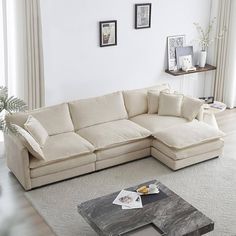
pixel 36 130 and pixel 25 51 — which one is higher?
pixel 25 51

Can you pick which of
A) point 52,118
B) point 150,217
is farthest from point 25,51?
point 150,217

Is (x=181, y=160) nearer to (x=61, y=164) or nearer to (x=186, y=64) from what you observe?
(x=61, y=164)

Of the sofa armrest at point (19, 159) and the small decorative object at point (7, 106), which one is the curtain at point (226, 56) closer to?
the small decorative object at point (7, 106)

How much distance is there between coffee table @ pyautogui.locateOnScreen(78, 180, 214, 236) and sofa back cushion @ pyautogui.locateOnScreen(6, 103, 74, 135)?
1.52 meters

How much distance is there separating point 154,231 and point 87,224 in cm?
83

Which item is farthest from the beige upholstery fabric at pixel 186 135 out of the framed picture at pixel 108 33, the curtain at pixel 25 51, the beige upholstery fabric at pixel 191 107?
the curtain at pixel 25 51

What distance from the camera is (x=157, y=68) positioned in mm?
7492

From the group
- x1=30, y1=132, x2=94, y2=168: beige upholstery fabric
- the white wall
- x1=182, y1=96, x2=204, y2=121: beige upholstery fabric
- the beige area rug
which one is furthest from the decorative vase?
x1=30, y1=132, x2=94, y2=168: beige upholstery fabric

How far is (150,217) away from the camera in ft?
14.2

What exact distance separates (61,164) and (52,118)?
2.29 feet

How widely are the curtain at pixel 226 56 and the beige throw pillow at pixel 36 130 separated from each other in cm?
369

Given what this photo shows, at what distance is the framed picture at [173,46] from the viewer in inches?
294

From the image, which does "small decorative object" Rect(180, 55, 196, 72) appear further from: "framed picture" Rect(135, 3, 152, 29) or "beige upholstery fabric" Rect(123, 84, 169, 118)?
"beige upholstery fabric" Rect(123, 84, 169, 118)

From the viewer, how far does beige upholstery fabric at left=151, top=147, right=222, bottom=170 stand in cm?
575
